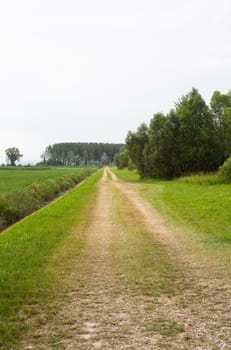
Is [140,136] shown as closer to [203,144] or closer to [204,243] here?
[203,144]

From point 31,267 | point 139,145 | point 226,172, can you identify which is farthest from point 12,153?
point 31,267

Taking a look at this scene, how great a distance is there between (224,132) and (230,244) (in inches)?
1618

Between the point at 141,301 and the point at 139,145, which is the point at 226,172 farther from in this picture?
the point at 141,301

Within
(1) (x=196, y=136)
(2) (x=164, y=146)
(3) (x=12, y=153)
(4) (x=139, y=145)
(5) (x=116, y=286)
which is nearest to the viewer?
(5) (x=116, y=286)

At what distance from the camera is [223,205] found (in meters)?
20.2

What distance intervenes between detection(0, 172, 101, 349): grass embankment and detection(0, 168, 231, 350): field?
0.06 ft

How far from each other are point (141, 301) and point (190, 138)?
145ft

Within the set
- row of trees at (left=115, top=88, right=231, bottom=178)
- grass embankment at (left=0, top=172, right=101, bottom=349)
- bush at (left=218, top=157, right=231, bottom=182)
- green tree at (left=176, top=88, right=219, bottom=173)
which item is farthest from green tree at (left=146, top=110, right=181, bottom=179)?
grass embankment at (left=0, top=172, right=101, bottom=349)

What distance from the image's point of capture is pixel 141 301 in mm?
6844

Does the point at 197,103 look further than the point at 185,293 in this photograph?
Yes

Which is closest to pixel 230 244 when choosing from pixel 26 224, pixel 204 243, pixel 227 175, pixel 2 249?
pixel 204 243

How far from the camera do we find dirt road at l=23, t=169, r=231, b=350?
524cm

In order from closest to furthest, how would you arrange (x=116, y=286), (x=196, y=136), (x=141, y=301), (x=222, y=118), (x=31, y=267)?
1. (x=141, y=301)
2. (x=116, y=286)
3. (x=31, y=267)
4. (x=196, y=136)
5. (x=222, y=118)

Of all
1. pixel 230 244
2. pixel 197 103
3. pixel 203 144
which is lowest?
pixel 230 244
